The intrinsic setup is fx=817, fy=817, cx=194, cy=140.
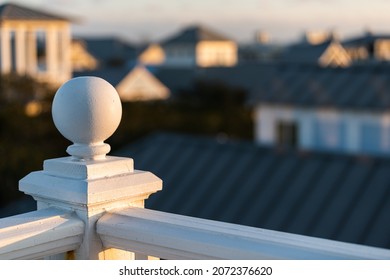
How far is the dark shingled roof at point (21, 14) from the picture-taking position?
85.5 ft

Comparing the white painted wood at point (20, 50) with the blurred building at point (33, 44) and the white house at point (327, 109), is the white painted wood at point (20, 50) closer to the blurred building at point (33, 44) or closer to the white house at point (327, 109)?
the blurred building at point (33, 44)

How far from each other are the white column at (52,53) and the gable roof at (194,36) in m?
30.7

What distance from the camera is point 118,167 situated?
2738mm

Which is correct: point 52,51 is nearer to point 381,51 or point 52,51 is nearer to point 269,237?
point 381,51

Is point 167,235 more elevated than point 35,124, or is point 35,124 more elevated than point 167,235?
point 167,235

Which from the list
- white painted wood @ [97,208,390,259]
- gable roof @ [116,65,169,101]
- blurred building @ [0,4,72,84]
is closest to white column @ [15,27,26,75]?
blurred building @ [0,4,72,84]

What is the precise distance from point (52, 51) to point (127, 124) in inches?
288

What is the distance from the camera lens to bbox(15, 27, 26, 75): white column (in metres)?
30.0

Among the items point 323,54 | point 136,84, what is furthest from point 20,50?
point 323,54

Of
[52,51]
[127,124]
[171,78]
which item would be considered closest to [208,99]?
[171,78]

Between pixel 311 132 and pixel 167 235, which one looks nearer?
pixel 167 235

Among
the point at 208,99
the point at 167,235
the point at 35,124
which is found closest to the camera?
the point at 167,235

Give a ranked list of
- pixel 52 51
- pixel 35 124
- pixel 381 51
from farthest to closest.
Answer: pixel 52 51
pixel 35 124
pixel 381 51

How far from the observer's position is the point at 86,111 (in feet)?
8.54
